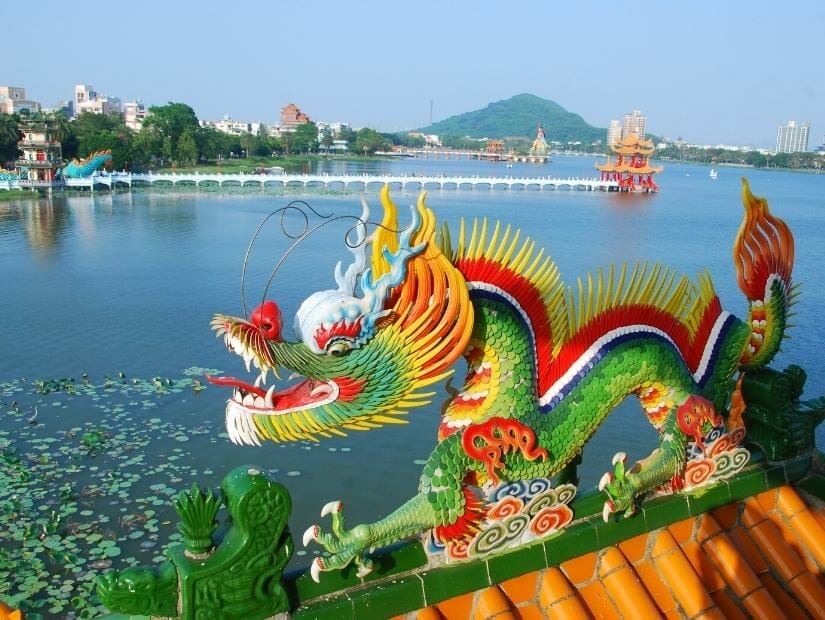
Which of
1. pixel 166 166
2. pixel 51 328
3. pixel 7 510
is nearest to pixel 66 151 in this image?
pixel 166 166

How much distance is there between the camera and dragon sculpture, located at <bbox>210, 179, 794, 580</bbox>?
3.21 meters

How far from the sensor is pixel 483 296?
3344mm

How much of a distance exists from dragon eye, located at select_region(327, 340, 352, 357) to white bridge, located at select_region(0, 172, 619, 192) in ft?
155

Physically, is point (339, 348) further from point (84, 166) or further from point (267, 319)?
point (84, 166)

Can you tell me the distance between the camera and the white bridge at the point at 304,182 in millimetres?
52000

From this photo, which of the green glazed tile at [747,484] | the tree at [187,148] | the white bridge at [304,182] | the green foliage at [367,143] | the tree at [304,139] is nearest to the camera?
the green glazed tile at [747,484]

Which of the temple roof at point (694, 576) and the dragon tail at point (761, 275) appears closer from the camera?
the temple roof at point (694, 576)

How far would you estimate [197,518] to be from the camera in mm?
2570

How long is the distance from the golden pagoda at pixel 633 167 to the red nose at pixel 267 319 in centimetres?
6048

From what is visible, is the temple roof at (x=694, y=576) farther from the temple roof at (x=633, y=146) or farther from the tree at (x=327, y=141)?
the tree at (x=327, y=141)

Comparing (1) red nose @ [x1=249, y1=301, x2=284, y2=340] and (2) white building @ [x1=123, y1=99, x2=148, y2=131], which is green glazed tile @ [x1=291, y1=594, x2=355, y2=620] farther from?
(2) white building @ [x1=123, y1=99, x2=148, y2=131]

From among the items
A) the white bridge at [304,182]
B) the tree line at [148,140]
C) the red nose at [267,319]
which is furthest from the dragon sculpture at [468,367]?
the tree line at [148,140]

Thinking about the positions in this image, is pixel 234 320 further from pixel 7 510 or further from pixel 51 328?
pixel 51 328

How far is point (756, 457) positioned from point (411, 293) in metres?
2.12
